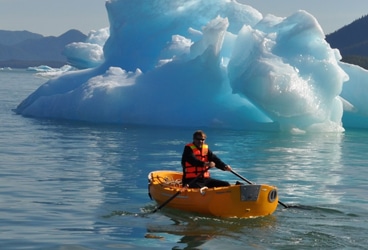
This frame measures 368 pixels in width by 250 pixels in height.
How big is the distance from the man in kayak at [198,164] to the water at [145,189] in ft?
2.17

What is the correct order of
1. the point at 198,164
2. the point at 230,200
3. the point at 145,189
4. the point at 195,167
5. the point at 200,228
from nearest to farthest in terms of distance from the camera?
the point at 200,228 → the point at 230,200 → the point at 198,164 → the point at 195,167 → the point at 145,189

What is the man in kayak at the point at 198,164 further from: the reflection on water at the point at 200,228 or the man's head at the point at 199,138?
the reflection on water at the point at 200,228

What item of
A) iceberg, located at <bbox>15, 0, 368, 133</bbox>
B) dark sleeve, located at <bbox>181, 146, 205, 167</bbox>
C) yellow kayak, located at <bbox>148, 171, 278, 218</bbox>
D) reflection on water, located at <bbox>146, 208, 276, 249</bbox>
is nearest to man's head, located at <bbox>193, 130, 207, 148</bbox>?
dark sleeve, located at <bbox>181, 146, 205, 167</bbox>

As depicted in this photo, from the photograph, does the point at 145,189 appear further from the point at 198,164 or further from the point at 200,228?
the point at 200,228

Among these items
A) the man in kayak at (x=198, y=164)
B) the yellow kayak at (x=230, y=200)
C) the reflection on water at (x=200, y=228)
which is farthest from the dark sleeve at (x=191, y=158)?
the reflection on water at (x=200, y=228)

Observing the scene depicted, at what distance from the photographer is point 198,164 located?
1055cm

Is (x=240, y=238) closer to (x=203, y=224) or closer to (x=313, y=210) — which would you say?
(x=203, y=224)

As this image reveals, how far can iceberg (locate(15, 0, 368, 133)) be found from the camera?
847 inches

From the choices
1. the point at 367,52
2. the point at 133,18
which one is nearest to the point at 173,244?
the point at 133,18

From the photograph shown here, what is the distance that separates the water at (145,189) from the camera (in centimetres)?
881

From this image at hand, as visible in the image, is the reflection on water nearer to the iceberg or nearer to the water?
the water

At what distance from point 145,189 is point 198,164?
2.20 meters

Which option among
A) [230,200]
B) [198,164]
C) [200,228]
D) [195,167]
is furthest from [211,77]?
[200,228]

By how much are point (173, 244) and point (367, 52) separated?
114 metres
